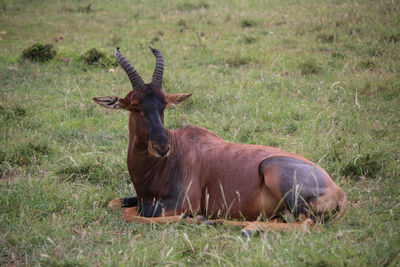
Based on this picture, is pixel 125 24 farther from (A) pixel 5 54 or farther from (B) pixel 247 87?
(B) pixel 247 87

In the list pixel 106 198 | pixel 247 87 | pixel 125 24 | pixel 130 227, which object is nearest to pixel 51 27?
pixel 125 24

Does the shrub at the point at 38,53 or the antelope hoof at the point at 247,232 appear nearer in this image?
the antelope hoof at the point at 247,232

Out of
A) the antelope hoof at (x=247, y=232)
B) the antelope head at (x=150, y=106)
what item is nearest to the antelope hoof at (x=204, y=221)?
the antelope hoof at (x=247, y=232)

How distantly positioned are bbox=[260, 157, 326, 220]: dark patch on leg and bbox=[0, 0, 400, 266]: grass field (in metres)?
0.34

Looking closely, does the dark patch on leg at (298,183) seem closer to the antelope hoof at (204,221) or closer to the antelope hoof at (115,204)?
the antelope hoof at (204,221)

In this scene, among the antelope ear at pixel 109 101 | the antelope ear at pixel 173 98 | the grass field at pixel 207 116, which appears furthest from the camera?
the antelope ear at pixel 173 98

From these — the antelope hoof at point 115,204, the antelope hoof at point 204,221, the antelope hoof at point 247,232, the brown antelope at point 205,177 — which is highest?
the brown antelope at point 205,177

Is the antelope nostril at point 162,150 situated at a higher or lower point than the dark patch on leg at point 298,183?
higher

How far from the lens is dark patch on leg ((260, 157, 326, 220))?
499 cm

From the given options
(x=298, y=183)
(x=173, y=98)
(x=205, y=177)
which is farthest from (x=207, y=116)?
(x=298, y=183)

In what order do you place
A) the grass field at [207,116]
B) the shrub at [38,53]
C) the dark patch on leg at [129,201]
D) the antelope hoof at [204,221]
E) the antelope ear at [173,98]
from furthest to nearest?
the shrub at [38,53] < the dark patch on leg at [129,201] < the antelope ear at [173,98] < the antelope hoof at [204,221] < the grass field at [207,116]

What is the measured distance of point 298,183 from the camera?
16.5 feet

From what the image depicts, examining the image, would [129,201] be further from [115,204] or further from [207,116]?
[207,116]

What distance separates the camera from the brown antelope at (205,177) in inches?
199
